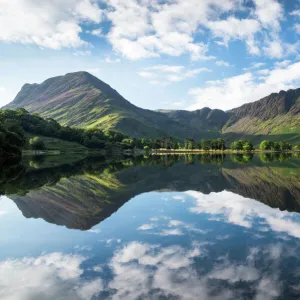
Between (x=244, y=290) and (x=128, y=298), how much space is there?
501 cm

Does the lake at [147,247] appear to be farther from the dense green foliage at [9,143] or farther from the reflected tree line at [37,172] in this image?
the dense green foliage at [9,143]

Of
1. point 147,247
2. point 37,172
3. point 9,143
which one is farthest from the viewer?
point 9,143

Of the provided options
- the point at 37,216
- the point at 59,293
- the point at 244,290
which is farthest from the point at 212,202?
the point at 59,293

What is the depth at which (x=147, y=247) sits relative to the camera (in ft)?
58.6

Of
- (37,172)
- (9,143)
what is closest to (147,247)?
(37,172)

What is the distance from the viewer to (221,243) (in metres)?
18.5

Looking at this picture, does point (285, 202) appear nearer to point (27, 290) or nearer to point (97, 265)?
point (97, 265)

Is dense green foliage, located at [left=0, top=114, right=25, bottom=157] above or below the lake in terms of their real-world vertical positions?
above

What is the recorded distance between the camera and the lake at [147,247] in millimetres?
12453

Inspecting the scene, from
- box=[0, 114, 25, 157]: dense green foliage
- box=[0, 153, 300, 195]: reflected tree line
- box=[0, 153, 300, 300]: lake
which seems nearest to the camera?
box=[0, 153, 300, 300]: lake

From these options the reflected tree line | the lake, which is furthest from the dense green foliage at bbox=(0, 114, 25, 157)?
the lake

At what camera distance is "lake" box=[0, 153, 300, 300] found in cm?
1245

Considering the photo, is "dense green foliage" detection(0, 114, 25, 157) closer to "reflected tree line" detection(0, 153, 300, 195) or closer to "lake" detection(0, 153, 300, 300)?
"reflected tree line" detection(0, 153, 300, 195)

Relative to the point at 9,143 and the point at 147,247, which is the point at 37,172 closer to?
the point at 147,247
